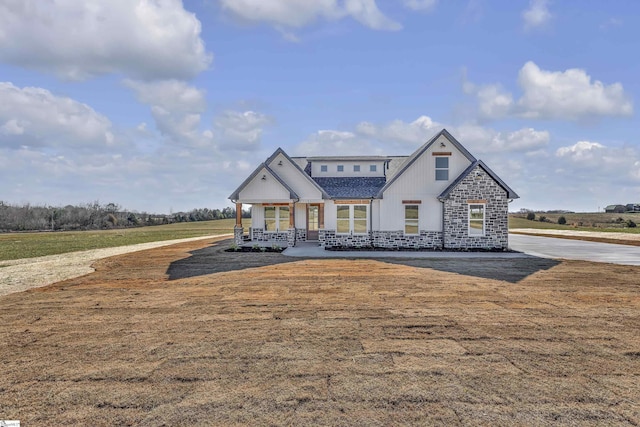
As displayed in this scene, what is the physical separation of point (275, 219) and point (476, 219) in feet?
42.6

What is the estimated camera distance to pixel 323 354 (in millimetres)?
5383

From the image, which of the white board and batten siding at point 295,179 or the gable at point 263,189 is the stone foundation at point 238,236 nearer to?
the gable at point 263,189

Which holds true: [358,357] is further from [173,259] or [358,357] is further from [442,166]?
[442,166]

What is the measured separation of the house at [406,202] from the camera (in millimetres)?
19938

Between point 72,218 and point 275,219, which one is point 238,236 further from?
point 72,218

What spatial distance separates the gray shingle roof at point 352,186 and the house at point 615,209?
255 feet

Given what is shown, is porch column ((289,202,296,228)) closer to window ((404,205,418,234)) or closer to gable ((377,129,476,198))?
gable ((377,129,476,198))

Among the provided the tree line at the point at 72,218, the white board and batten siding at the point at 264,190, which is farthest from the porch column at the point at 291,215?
the tree line at the point at 72,218

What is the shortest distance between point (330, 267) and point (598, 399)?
10.4 m

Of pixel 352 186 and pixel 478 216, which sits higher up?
pixel 352 186

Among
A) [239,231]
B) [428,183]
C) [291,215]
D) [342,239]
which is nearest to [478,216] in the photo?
[428,183]

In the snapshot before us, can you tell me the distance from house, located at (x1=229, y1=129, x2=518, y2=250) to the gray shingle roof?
7cm

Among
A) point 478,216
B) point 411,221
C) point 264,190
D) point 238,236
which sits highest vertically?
Result: point 264,190

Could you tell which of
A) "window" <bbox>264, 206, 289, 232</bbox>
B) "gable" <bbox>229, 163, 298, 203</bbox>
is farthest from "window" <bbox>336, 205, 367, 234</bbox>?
"window" <bbox>264, 206, 289, 232</bbox>
